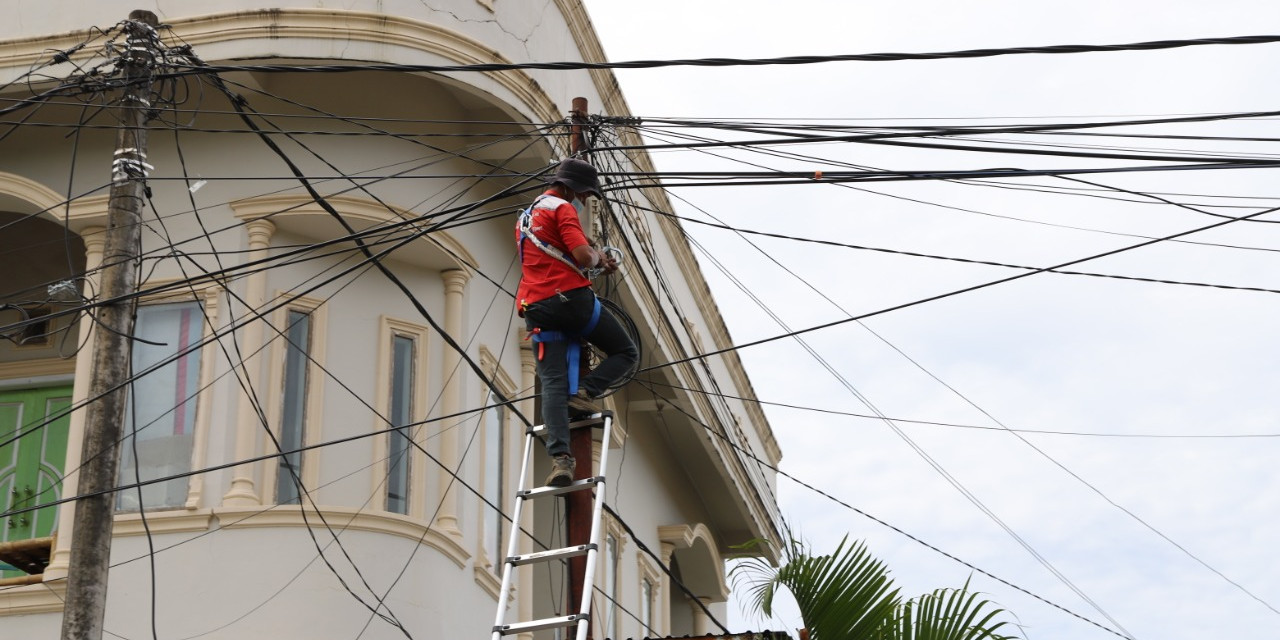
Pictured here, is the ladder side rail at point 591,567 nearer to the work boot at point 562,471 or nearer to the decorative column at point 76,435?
the work boot at point 562,471

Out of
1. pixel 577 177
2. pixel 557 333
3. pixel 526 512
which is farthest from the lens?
pixel 526 512

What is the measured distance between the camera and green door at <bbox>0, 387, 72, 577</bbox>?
16250 millimetres

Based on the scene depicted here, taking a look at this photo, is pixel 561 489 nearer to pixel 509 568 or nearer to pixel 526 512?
pixel 509 568

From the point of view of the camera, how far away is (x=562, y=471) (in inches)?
380

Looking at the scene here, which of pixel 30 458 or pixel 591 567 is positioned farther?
pixel 30 458

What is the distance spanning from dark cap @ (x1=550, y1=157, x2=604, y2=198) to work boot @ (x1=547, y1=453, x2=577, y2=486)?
1640 millimetres

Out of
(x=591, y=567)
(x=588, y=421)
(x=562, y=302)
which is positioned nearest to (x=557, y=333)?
(x=562, y=302)

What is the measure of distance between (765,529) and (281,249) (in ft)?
43.4

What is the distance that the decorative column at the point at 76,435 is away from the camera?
A: 13.7m

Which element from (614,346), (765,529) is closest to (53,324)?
(614,346)

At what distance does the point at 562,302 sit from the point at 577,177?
2.64 feet

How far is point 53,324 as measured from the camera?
17.1 m

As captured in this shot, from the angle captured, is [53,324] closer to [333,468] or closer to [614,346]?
[333,468]

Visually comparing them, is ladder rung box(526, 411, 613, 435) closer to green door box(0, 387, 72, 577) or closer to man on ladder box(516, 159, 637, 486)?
man on ladder box(516, 159, 637, 486)
